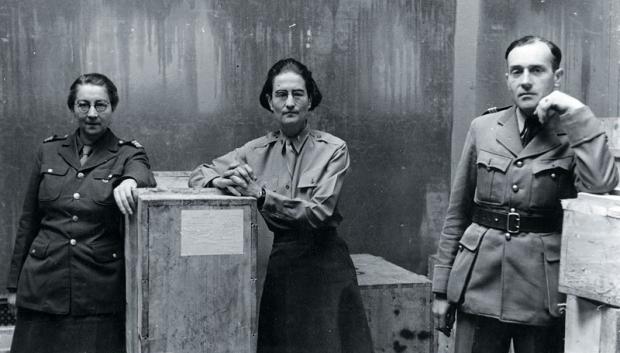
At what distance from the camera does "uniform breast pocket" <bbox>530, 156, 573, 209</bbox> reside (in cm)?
258

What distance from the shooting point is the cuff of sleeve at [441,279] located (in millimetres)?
2811

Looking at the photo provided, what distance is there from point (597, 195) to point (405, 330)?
186 cm

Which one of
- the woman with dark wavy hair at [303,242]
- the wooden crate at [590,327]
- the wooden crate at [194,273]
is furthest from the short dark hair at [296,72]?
the wooden crate at [590,327]

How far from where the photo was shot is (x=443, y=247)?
288 centimetres

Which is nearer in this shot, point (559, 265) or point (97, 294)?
point (559, 265)

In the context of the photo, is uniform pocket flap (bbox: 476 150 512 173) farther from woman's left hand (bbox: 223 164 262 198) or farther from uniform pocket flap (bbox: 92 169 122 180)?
uniform pocket flap (bbox: 92 169 122 180)


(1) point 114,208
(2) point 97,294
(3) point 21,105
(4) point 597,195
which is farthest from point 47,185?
(4) point 597,195

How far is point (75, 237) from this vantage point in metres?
3.17

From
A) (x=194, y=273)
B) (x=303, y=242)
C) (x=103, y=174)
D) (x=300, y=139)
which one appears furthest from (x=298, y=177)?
(x=103, y=174)

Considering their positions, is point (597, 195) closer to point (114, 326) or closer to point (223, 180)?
point (223, 180)

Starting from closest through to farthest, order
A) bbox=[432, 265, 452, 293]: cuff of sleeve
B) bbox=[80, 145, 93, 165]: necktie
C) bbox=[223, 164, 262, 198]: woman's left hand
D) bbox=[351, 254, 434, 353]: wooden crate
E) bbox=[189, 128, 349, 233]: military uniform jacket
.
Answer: bbox=[432, 265, 452, 293]: cuff of sleeve
bbox=[223, 164, 262, 198]: woman's left hand
bbox=[189, 128, 349, 233]: military uniform jacket
bbox=[80, 145, 93, 165]: necktie
bbox=[351, 254, 434, 353]: wooden crate

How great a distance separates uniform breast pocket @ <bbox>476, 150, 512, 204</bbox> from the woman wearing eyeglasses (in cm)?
151

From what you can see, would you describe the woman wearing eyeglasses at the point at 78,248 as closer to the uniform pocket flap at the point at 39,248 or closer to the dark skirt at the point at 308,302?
the uniform pocket flap at the point at 39,248

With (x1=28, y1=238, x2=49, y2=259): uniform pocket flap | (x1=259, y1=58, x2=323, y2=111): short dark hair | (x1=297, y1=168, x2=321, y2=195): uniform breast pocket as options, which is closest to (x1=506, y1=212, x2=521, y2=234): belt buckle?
(x1=297, y1=168, x2=321, y2=195): uniform breast pocket
